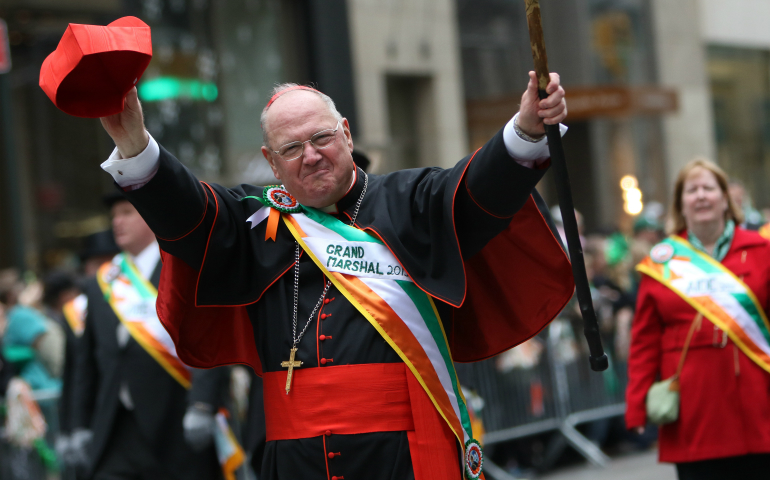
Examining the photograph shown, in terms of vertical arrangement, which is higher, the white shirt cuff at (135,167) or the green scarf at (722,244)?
the white shirt cuff at (135,167)

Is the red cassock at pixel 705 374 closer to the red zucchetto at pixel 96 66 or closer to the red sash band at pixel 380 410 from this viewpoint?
the red sash band at pixel 380 410

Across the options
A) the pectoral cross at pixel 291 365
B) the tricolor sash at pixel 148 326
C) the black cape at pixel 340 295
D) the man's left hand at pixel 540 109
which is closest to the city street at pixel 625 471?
the tricolor sash at pixel 148 326

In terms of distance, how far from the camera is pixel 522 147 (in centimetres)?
279

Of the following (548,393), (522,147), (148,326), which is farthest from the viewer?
(548,393)

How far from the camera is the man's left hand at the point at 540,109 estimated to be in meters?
2.71

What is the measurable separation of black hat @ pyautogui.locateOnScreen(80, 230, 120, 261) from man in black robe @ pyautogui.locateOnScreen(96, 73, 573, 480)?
14.2 ft

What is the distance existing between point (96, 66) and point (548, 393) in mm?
7100

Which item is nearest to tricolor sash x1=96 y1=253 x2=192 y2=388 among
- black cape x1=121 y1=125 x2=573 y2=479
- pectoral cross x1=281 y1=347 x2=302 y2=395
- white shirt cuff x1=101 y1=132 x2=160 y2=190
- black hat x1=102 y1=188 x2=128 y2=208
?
black hat x1=102 y1=188 x2=128 y2=208

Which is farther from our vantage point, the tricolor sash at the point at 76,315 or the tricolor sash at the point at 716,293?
the tricolor sash at the point at 76,315

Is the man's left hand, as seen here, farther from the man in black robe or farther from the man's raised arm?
the man's raised arm

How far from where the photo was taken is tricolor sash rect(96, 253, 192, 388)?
5043mm

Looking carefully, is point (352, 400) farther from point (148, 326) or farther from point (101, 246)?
point (101, 246)

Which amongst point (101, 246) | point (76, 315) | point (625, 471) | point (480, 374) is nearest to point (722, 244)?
point (76, 315)

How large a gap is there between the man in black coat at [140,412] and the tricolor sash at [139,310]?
3 cm
